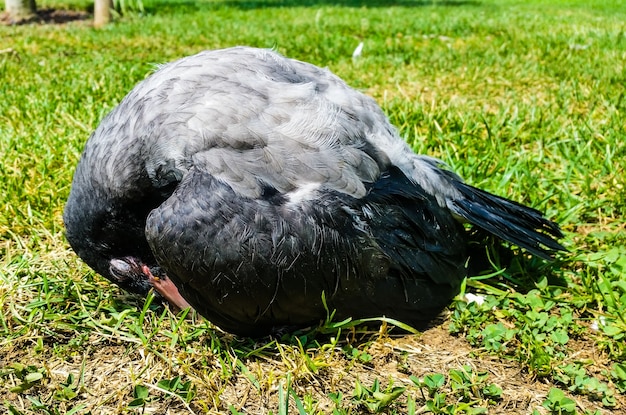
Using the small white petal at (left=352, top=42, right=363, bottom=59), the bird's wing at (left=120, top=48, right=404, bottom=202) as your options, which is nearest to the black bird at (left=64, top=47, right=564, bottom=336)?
the bird's wing at (left=120, top=48, right=404, bottom=202)

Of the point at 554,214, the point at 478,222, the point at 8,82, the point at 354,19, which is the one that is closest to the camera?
the point at 478,222

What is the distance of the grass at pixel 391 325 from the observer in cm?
219

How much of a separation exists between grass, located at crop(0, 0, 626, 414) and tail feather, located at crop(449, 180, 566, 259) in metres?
0.16

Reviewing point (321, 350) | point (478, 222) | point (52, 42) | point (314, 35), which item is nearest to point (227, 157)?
point (321, 350)

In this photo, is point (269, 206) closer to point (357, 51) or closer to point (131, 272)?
point (131, 272)

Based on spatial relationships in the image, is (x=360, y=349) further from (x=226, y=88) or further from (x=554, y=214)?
(x=554, y=214)

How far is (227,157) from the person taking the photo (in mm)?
2266

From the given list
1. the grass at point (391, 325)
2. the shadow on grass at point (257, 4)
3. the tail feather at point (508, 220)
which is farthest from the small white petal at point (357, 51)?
the shadow on grass at point (257, 4)

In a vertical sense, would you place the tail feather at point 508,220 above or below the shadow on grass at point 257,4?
above

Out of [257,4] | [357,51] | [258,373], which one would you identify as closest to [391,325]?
[258,373]

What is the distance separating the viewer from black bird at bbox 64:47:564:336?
217 cm

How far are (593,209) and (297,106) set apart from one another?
1763 mm

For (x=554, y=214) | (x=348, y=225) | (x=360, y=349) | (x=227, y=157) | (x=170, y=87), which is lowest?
(x=360, y=349)

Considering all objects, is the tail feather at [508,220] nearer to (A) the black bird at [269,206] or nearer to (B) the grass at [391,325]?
(A) the black bird at [269,206]
